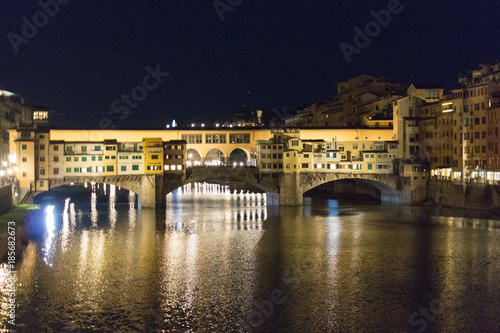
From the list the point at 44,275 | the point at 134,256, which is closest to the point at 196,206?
the point at 134,256

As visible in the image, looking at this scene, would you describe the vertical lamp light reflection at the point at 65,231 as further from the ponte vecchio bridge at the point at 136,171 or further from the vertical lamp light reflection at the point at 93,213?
the ponte vecchio bridge at the point at 136,171

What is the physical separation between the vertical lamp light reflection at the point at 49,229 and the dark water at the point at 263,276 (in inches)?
6.5

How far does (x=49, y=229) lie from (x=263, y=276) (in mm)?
19422

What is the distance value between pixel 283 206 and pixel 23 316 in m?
34.3

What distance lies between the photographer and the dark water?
1853cm

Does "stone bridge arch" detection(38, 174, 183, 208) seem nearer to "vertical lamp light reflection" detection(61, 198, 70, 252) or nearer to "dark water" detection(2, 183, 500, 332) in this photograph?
"vertical lamp light reflection" detection(61, 198, 70, 252)

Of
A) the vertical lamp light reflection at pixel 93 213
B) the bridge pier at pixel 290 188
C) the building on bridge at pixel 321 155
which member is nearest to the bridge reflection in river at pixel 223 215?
the bridge pier at pixel 290 188

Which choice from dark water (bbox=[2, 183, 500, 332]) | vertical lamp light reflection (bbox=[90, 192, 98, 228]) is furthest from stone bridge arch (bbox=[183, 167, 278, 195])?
dark water (bbox=[2, 183, 500, 332])

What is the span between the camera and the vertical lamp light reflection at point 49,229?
A: 91.5ft

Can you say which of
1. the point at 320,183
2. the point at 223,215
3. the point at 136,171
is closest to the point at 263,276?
the point at 223,215

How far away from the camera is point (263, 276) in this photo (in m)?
24.1

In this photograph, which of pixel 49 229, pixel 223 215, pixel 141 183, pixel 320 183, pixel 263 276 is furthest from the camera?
pixel 320 183

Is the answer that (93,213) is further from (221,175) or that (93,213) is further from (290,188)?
(290,188)

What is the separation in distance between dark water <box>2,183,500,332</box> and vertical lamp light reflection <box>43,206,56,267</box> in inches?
6.5
